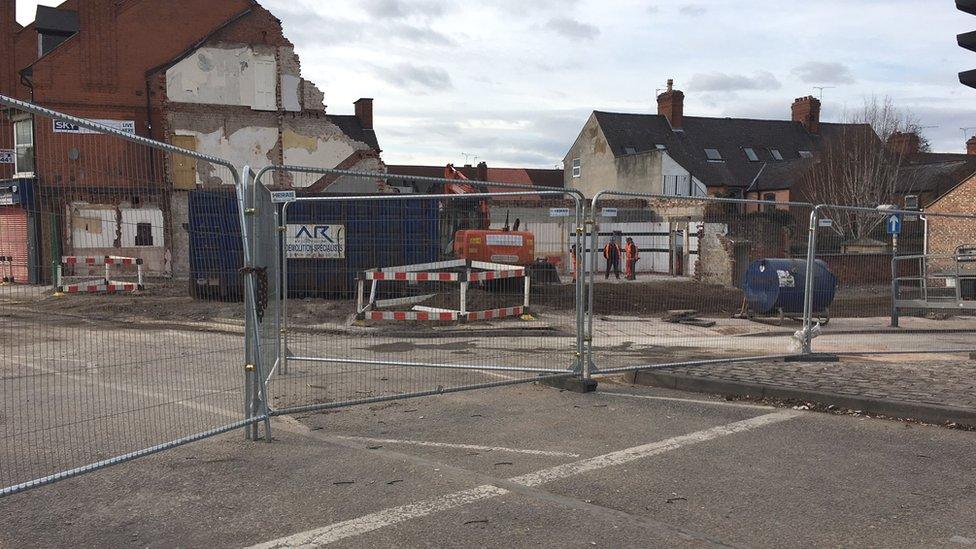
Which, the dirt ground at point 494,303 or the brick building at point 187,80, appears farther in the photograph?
the brick building at point 187,80

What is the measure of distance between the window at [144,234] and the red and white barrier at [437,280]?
547 centimetres

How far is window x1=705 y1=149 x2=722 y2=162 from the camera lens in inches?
2104

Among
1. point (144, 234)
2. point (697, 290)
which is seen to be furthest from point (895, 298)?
point (144, 234)

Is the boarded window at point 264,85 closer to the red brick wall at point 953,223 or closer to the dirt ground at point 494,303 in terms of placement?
the dirt ground at point 494,303

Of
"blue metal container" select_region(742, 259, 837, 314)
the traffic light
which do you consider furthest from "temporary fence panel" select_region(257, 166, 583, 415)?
"blue metal container" select_region(742, 259, 837, 314)

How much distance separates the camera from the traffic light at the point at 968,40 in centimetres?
488

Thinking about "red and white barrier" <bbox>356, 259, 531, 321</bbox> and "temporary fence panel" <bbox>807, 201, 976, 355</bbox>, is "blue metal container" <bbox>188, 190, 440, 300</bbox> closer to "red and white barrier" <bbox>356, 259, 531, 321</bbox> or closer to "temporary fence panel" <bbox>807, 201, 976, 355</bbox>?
"red and white barrier" <bbox>356, 259, 531, 321</bbox>

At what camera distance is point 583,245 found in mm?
8258

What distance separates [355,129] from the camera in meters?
51.0

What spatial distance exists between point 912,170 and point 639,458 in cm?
4655

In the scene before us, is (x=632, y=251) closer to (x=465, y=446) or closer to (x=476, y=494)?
(x=465, y=446)

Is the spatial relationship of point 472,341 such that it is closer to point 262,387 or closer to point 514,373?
point 514,373

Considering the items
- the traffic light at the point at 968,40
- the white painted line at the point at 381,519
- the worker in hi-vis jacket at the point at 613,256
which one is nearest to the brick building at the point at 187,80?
the worker in hi-vis jacket at the point at 613,256

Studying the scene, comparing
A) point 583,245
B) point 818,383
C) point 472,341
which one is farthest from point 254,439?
point 472,341
